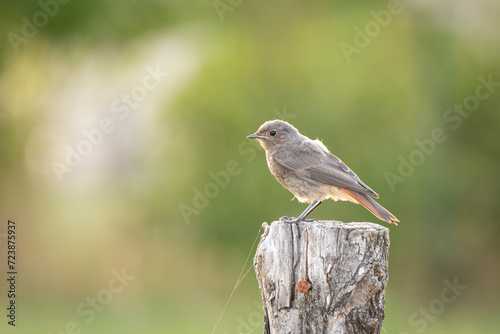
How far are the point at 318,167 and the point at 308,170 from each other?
0.09m

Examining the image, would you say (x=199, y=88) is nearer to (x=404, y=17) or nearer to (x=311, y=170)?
(x=404, y=17)

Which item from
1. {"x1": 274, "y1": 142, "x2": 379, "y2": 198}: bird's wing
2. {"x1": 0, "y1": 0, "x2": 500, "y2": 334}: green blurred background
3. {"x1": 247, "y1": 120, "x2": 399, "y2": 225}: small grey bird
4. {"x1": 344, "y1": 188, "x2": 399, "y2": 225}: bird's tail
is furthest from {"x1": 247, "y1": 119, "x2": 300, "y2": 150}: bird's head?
{"x1": 0, "y1": 0, "x2": 500, "y2": 334}: green blurred background

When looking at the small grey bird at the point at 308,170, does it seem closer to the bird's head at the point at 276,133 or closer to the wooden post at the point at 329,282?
the bird's head at the point at 276,133

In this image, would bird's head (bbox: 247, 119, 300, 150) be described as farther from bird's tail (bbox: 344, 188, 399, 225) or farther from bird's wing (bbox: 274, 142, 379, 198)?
bird's tail (bbox: 344, 188, 399, 225)

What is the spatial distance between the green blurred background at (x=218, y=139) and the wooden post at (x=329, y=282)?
5025 millimetres

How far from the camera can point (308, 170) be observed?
18.8 ft

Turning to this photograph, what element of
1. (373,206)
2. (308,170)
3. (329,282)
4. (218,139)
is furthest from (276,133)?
(218,139)

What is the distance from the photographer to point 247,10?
11086 mm

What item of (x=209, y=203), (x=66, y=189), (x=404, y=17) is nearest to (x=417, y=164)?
(x=404, y=17)

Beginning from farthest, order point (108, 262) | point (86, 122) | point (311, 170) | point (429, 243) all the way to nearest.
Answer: point (86, 122) < point (429, 243) < point (108, 262) < point (311, 170)

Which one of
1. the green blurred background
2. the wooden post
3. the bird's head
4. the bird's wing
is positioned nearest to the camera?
the wooden post

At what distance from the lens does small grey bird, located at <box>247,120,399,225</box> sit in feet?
18.0

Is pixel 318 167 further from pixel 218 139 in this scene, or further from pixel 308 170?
pixel 218 139

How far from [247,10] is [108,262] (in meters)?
4.67
